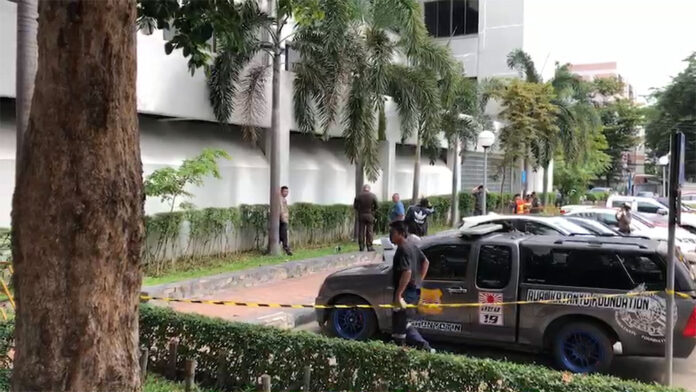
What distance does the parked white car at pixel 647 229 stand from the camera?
14.6 metres

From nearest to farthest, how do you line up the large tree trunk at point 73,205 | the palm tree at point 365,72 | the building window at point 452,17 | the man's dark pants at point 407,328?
the large tree trunk at point 73,205 < the man's dark pants at point 407,328 < the palm tree at point 365,72 < the building window at point 452,17

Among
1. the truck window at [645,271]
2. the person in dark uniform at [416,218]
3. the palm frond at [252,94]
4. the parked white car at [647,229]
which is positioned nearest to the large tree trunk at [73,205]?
the truck window at [645,271]

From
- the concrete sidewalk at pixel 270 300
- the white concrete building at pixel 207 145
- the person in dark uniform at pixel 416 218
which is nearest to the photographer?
the concrete sidewalk at pixel 270 300

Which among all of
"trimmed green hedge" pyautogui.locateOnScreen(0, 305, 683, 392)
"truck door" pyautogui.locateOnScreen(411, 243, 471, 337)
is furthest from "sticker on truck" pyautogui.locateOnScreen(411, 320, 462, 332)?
"trimmed green hedge" pyautogui.locateOnScreen(0, 305, 683, 392)

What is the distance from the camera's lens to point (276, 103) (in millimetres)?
14758

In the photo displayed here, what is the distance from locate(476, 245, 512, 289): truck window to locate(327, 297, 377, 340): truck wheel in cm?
148

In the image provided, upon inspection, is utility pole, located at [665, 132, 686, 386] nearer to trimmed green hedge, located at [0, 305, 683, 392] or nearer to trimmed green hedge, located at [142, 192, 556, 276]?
trimmed green hedge, located at [0, 305, 683, 392]

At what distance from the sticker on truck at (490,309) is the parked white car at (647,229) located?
8.75 metres

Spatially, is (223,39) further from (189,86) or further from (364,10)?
(364,10)

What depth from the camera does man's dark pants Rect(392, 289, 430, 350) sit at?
6.70 meters

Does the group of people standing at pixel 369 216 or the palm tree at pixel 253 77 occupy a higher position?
the palm tree at pixel 253 77

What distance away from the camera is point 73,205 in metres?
2.89

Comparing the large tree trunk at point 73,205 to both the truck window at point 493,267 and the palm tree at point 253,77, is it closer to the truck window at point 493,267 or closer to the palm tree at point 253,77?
the truck window at point 493,267

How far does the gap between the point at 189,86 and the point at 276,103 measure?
2038mm
